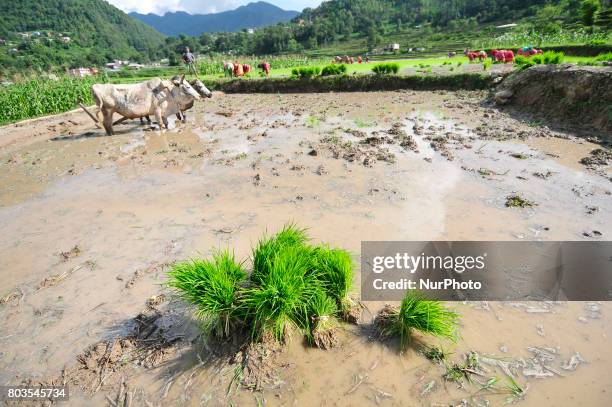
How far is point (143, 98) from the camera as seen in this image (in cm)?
1070

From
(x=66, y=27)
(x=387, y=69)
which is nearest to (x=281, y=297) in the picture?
(x=387, y=69)

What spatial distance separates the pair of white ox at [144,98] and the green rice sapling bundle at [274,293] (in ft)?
31.9

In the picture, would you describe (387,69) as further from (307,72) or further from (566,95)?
(566,95)

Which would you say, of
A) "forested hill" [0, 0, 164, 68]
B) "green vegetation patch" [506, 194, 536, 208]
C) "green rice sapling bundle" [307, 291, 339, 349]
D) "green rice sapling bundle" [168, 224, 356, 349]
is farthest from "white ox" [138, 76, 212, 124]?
"forested hill" [0, 0, 164, 68]

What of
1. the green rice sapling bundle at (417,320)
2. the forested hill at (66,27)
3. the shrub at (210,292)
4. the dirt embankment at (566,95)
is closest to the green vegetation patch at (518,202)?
the green rice sapling bundle at (417,320)

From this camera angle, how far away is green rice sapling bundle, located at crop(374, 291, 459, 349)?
268 cm

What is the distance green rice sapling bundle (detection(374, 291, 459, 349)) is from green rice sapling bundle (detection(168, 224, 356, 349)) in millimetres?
381

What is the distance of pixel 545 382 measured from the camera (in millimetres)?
2488

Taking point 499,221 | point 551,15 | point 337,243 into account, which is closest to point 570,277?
point 499,221

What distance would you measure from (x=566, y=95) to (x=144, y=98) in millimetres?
13331

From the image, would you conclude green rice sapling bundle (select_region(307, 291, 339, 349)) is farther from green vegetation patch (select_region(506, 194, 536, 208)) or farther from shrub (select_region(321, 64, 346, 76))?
shrub (select_region(321, 64, 346, 76))

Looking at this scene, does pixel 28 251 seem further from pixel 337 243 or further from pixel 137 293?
pixel 337 243

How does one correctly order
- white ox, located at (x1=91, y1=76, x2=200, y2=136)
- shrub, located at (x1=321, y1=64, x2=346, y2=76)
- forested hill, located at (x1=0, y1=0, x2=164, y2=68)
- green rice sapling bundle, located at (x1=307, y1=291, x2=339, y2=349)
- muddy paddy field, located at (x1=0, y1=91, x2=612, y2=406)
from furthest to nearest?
forested hill, located at (x1=0, y1=0, x2=164, y2=68) < shrub, located at (x1=321, y1=64, x2=346, y2=76) < white ox, located at (x1=91, y1=76, x2=200, y2=136) < green rice sapling bundle, located at (x1=307, y1=291, x2=339, y2=349) < muddy paddy field, located at (x1=0, y1=91, x2=612, y2=406)

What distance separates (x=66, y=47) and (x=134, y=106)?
120034mm
